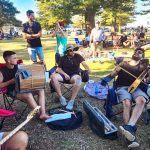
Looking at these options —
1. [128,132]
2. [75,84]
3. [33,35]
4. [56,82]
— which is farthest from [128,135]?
[33,35]

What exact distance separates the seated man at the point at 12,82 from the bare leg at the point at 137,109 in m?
1.29

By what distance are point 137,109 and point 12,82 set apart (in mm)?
1946

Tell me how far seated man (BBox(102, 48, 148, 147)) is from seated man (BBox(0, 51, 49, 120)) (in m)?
1.10

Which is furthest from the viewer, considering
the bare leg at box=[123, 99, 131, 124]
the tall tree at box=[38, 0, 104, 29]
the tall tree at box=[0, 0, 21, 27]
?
the tall tree at box=[0, 0, 21, 27]

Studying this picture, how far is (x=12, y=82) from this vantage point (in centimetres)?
478

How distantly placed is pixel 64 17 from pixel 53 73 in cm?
1586

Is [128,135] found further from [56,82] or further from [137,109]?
[56,82]

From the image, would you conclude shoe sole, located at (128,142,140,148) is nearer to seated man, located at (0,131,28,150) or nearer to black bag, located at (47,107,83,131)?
black bag, located at (47,107,83,131)

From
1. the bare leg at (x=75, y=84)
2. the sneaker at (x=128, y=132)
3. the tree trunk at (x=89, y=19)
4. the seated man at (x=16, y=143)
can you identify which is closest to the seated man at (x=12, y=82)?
the bare leg at (x=75, y=84)

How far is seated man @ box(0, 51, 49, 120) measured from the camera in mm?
4652

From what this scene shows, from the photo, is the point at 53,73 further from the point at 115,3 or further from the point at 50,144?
the point at 115,3

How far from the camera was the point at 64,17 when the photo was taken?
2114 centimetres

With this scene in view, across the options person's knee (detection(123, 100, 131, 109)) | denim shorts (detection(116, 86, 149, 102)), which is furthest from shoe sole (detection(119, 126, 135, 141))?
denim shorts (detection(116, 86, 149, 102))

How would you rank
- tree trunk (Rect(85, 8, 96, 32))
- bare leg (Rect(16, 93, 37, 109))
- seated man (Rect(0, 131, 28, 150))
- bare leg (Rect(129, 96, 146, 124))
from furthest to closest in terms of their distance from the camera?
tree trunk (Rect(85, 8, 96, 32)) → bare leg (Rect(16, 93, 37, 109)) → bare leg (Rect(129, 96, 146, 124)) → seated man (Rect(0, 131, 28, 150))
